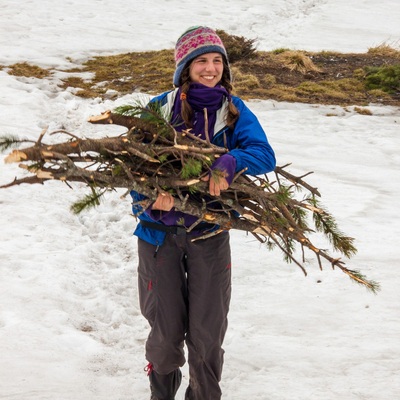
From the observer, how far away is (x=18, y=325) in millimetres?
4277

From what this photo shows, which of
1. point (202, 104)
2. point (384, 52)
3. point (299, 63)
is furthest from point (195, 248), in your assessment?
point (384, 52)

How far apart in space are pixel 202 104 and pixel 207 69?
0.20 meters

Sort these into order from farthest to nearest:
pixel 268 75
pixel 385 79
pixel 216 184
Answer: pixel 268 75 < pixel 385 79 < pixel 216 184

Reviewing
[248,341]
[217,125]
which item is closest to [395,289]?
[248,341]

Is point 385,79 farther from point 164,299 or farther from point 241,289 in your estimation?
point 164,299

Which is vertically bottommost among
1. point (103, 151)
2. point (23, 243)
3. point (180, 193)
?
point (23, 243)

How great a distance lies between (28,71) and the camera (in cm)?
1193

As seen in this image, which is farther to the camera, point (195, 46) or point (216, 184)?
point (195, 46)

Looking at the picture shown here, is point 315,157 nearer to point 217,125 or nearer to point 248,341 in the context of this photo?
point 248,341

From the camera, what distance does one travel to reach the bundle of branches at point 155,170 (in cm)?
273

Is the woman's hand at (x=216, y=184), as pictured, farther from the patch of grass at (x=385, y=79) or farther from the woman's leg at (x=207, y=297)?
the patch of grass at (x=385, y=79)

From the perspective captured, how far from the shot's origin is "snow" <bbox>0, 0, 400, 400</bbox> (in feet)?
12.8

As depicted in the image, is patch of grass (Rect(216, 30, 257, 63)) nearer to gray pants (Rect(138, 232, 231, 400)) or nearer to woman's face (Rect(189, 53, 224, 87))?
woman's face (Rect(189, 53, 224, 87))

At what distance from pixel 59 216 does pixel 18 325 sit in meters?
2.12
